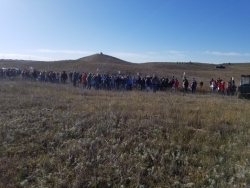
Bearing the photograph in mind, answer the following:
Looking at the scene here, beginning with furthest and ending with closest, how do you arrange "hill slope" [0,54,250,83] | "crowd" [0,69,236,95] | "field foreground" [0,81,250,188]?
"hill slope" [0,54,250,83] < "crowd" [0,69,236,95] < "field foreground" [0,81,250,188]

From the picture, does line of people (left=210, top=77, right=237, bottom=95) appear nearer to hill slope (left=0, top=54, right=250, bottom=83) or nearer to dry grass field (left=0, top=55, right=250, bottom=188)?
hill slope (left=0, top=54, right=250, bottom=83)

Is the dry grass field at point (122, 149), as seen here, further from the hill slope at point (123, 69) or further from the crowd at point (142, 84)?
the hill slope at point (123, 69)

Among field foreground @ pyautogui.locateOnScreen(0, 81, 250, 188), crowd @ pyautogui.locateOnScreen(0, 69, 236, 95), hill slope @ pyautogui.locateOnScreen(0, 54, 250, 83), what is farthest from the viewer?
hill slope @ pyautogui.locateOnScreen(0, 54, 250, 83)

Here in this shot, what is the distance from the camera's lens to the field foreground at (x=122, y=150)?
5.59 meters

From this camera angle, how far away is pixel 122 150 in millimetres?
6980

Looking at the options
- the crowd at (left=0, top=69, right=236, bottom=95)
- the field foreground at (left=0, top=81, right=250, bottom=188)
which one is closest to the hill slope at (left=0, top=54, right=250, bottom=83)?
the crowd at (left=0, top=69, right=236, bottom=95)

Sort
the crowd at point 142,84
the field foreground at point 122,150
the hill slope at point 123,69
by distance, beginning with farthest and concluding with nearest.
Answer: the hill slope at point 123,69, the crowd at point 142,84, the field foreground at point 122,150

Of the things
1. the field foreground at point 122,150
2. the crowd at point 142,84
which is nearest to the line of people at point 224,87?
the crowd at point 142,84

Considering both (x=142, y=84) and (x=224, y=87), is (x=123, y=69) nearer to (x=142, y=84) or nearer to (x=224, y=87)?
(x=142, y=84)

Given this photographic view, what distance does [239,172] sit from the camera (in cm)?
562

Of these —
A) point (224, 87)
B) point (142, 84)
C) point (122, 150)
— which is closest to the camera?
point (122, 150)

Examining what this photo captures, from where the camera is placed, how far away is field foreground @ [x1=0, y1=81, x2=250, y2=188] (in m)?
5.59

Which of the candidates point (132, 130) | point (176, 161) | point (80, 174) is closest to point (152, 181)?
point (176, 161)

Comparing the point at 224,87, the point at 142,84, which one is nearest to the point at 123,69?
the point at 142,84
